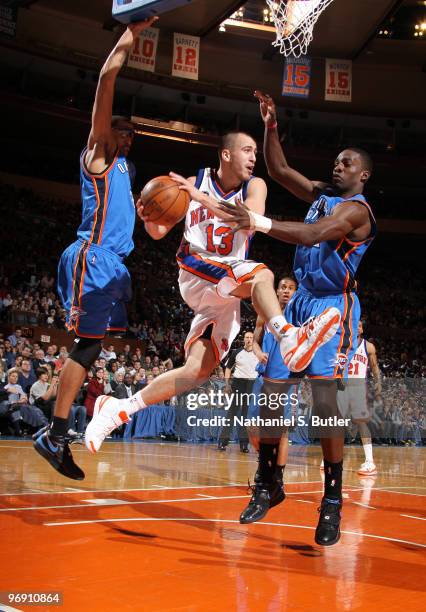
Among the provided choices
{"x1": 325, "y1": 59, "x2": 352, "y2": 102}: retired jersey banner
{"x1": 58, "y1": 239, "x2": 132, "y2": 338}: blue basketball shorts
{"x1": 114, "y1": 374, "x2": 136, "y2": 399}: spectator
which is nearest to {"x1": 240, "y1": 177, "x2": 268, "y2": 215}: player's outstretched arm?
{"x1": 58, "y1": 239, "x2": 132, "y2": 338}: blue basketball shorts

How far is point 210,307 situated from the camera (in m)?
4.72

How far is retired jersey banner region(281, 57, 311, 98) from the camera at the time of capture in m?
19.7

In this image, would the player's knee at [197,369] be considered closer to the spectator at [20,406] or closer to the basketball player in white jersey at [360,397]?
the basketball player in white jersey at [360,397]

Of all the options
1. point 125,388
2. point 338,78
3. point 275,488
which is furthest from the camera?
point 338,78

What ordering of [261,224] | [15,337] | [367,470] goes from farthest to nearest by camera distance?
[15,337], [367,470], [261,224]

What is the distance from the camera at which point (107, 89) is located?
4.43 metres

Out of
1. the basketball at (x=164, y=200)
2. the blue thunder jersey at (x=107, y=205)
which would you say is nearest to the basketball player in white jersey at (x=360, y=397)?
the blue thunder jersey at (x=107, y=205)

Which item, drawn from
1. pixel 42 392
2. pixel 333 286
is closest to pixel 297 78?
pixel 42 392

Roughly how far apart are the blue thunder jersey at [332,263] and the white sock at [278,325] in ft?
1.46

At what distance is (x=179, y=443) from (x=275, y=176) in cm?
836

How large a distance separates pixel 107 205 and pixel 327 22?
18.0 meters

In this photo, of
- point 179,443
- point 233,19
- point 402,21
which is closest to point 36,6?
point 233,19

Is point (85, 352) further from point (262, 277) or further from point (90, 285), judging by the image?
point (262, 277)

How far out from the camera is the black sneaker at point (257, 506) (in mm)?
4266
